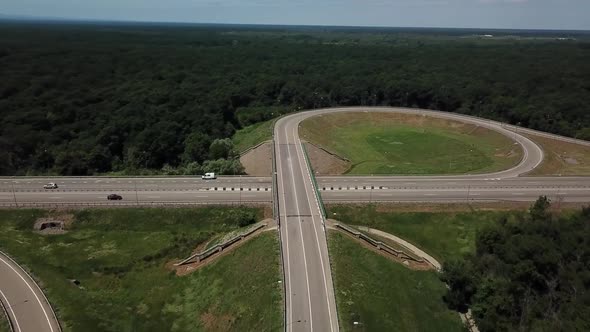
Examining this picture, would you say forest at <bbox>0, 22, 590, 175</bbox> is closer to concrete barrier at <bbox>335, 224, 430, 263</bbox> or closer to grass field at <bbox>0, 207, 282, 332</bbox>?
grass field at <bbox>0, 207, 282, 332</bbox>

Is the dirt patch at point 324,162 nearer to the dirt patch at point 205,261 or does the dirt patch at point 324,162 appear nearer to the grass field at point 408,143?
the grass field at point 408,143

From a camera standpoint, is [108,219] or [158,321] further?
[108,219]

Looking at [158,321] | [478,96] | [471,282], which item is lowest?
[158,321]

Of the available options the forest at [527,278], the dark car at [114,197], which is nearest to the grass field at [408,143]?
the forest at [527,278]

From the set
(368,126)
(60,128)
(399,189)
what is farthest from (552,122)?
(60,128)

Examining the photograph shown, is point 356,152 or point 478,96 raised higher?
point 478,96

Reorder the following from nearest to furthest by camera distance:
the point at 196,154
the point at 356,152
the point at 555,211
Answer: the point at 555,211
the point at 196,154
the point at 356,152

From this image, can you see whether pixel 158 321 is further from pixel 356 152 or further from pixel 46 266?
pixel 356 152
